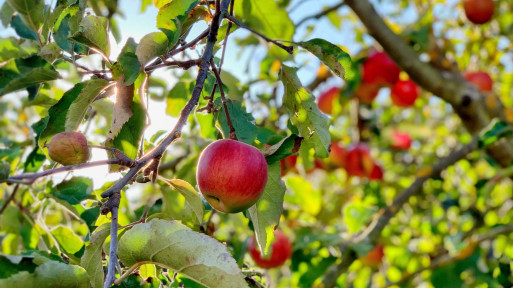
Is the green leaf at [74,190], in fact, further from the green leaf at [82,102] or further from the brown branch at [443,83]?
the brown branch at [443,83]

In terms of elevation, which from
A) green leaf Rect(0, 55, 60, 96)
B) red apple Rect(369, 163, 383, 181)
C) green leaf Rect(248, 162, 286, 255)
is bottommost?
red apple Rect(369, 163, 383, 181)

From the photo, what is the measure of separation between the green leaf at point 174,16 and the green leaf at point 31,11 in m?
0.28

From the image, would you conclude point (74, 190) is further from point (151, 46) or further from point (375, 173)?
point (375, 173)

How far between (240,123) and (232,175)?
0.16 meters

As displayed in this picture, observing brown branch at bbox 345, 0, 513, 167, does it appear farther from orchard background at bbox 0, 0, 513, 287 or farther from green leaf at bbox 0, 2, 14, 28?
green leaf at bbox 0, 2, 14, 28

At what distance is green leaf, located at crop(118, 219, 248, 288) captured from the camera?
2.21ft

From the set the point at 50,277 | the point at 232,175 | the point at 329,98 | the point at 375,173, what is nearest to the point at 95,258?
the point at 50,277

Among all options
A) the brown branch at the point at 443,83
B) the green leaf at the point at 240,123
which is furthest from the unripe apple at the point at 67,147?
the brown branch at the point at 443,83

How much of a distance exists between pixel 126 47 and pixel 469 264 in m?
1.63

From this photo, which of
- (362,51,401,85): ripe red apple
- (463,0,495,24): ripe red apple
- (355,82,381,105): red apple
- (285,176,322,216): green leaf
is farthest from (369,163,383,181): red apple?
(463,0,495,24): ripe red apple

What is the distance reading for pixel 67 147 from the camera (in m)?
0.79

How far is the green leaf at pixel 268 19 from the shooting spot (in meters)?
1.22

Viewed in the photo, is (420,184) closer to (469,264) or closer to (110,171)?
(469,264)

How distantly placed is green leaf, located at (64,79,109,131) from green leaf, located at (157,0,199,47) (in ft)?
0.43
